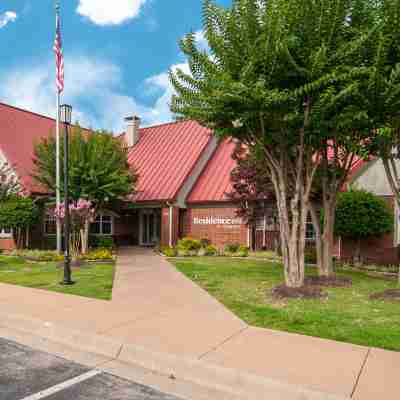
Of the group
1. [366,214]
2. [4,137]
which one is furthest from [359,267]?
[4,137]

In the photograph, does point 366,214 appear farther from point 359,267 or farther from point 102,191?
point 102,191

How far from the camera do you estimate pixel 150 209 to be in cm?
2395

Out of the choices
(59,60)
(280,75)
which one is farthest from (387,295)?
(59,60)

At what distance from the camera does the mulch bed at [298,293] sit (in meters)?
8.38

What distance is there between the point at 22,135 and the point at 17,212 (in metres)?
7.22

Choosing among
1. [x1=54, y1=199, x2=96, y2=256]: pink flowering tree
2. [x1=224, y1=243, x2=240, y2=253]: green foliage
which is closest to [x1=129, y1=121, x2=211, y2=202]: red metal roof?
[x1=224, y1=243, x2=240, y2=253]: green foliage

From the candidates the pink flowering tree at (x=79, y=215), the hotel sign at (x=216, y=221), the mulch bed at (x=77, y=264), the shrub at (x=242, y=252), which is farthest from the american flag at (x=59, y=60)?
the shrub at (x=242, y=252)

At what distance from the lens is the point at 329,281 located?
1017 cm

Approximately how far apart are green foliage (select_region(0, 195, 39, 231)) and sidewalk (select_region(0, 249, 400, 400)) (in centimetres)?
1011

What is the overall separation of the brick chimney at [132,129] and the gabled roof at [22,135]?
5.05 meters

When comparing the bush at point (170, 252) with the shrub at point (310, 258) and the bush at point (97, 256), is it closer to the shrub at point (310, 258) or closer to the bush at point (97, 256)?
the bush at point (97, 256)

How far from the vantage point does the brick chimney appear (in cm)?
2762

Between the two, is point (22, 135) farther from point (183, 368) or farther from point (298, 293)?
point (183, 368)

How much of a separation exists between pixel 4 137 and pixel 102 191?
29.4 ft
